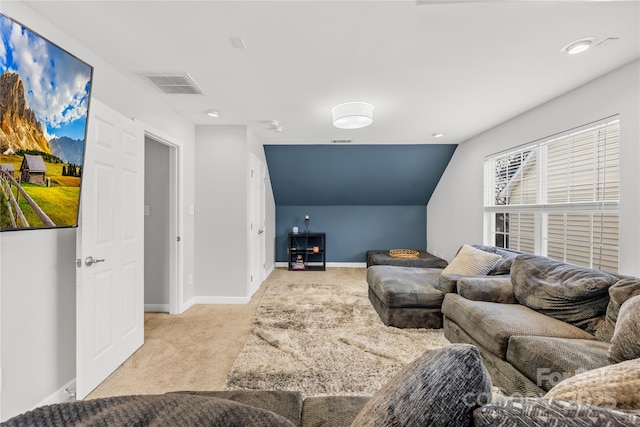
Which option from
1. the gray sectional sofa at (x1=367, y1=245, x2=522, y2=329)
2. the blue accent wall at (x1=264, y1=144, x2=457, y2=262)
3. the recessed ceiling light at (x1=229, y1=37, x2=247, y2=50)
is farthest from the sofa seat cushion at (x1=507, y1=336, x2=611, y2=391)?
the blue accent wall at (x1=264, y1=144, x2=457, y2=262)

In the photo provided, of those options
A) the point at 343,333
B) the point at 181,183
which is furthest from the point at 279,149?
the point at 343,333

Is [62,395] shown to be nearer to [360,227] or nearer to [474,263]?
[474,263]

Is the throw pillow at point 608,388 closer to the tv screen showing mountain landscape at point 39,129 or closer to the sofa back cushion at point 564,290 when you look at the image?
the sofa back cushion at point 564,290

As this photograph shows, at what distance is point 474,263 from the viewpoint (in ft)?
10.5

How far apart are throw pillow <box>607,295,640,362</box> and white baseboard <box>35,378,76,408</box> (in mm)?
3186

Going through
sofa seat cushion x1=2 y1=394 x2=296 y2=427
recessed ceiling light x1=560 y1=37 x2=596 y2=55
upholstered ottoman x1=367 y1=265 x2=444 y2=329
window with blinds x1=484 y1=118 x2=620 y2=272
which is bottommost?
upholstered ottoman x1=367 y1=265 x2=444 y2=329

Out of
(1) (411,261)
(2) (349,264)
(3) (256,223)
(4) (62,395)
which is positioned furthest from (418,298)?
(2) (349,264)

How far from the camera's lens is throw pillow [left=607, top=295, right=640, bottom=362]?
1360 mm

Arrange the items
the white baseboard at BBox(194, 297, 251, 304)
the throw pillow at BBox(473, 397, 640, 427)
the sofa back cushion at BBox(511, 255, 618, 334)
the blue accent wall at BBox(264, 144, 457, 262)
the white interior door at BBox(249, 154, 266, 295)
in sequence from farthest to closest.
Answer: the blue accent wall at BBox(264, 144, 457, 262) → the white interior door at BBox(249, 154, 266, 295) → the white baseboard at BBox(194, 297, 251, 304) → the sofa back cushion at BBox(511, 255, 618, 334) → the throw pillow at BBox(473, 397, 640, 427)

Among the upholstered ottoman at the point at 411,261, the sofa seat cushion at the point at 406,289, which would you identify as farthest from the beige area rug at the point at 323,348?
the upholstered ottoman at the point at 411,261

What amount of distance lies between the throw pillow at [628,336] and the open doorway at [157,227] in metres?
3.96

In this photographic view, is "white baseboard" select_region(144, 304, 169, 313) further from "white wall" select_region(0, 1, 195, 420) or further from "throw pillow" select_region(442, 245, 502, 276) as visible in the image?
"throw pillow" select_region(442, 245, 502, 276)

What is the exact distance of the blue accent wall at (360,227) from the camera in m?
6.43

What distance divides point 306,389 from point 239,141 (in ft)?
9.97
